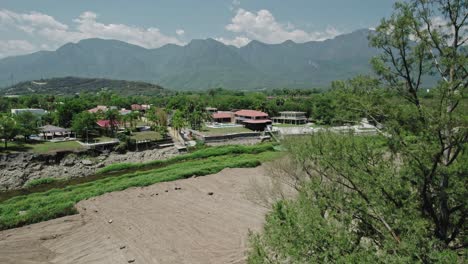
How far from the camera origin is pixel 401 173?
276 inches

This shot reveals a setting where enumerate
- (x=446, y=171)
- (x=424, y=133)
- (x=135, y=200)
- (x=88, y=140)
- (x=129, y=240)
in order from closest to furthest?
1. (x=446, y=171)
2. (x=424, y=133)
3. (x=129, y=240)
4. (x=135, y=200)
5. (x=88, y=140)

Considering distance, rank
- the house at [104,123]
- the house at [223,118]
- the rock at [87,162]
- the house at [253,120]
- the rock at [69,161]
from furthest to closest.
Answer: the house at [223,118] < the house at [253,120] < the house at [104,123] < the rock at [87,162] < the rock at [69,161]

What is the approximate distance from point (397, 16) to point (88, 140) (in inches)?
1665

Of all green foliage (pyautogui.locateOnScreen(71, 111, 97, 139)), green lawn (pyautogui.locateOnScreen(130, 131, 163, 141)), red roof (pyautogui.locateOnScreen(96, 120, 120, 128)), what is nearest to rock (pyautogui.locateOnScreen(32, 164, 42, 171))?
green foliage (pyautogui.locateOnScreen(71, 111, 97, 139))

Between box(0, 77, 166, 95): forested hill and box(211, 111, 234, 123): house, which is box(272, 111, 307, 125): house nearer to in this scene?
box(211, 111, 234, 123): house

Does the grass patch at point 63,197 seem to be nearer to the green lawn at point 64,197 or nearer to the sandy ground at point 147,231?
the green lawn at point 64,197

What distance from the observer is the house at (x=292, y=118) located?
190 feet

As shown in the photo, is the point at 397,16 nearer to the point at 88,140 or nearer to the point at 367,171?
the point at 367,171

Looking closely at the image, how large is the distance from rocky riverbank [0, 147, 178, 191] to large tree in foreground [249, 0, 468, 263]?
28.4m

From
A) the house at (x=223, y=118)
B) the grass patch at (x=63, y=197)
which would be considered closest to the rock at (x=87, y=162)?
the grass patch at (x=63, y=197)

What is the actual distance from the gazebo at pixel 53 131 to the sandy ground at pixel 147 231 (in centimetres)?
2744

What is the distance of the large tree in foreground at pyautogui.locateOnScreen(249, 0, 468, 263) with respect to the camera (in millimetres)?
5688

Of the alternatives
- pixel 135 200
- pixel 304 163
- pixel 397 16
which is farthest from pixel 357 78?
pixel 135 200

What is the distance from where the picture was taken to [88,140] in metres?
40.0
